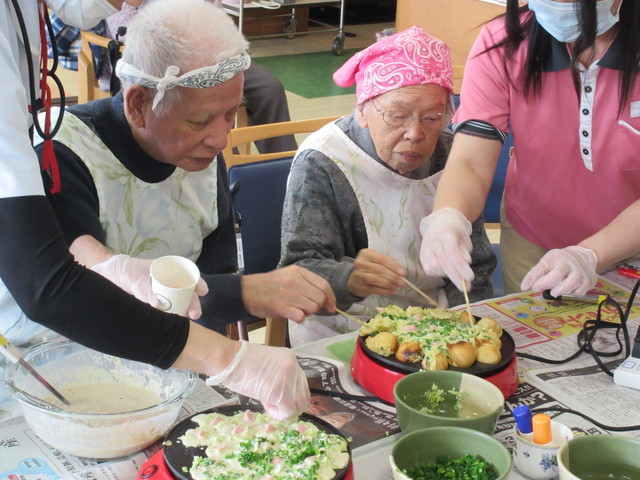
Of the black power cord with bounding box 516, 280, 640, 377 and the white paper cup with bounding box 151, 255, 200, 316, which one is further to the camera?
the black power cord with bounding box 516, 280, 640, 377

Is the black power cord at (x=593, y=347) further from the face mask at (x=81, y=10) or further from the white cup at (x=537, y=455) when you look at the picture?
the face mask at (x=81, y=10)

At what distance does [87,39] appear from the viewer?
149 inches

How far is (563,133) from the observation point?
6.82ft

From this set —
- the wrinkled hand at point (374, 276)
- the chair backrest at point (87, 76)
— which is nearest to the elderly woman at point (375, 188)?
the wrinkled hand at point (374, 276)

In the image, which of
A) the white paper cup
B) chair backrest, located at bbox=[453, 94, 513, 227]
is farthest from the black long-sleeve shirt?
chair backrest, located at bbox=[453, 94, 513, 227]

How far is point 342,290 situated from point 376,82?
1.82 ft

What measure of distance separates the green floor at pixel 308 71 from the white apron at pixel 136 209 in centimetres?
466

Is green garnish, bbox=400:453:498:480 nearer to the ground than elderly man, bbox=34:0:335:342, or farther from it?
nearer to the ground

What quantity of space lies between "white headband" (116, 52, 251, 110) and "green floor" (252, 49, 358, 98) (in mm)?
4876

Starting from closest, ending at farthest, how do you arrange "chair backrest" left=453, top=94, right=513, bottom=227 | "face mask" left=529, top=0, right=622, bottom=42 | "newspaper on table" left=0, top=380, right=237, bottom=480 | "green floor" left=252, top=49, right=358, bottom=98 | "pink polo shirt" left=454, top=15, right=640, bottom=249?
"newspaper on table" left=0, top=380, right=237, bottom=480 < "face mask" left=529, top=0, right=622, bottom=42 < "pink polo shirt" left=454, top=15, right=640, bottom=249 < "chair backrest" left=453, top=94, right=513, bottom=227 < "green floor" left=252, top=49, right=358, bottom=98

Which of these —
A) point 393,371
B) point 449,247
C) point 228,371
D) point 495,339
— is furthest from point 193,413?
point 449,247

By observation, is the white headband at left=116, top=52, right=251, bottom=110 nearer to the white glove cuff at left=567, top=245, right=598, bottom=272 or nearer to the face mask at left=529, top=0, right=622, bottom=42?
the face mask at left=529, top=0, right=622, bottom=42

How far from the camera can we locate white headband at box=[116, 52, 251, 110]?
163cm

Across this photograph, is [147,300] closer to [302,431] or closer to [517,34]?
[302,431]
